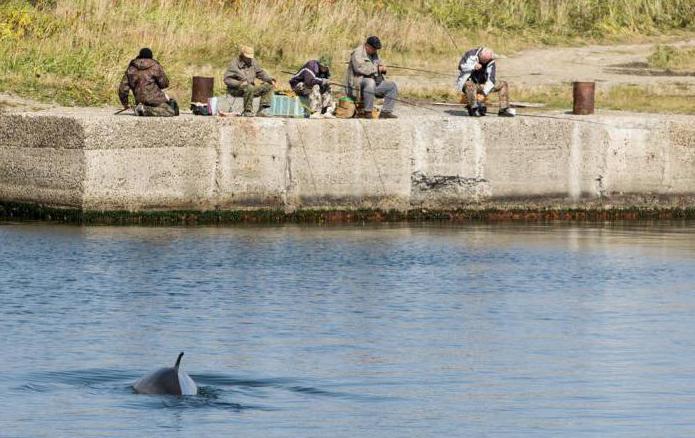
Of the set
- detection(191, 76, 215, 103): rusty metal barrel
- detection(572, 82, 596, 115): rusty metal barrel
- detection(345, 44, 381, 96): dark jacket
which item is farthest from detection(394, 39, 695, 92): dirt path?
detection(191, 76, 215, 103): rusty metal barrel

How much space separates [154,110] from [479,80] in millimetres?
4564

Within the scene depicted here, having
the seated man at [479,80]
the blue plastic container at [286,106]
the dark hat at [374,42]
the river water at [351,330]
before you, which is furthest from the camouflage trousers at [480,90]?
the blue plastic container at [286,106]

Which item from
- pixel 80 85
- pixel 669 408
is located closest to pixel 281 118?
pixel 80 85

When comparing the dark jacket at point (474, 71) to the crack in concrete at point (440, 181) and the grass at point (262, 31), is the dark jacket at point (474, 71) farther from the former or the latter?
the grass at point (262, 31)

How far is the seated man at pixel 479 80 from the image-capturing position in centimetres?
2534

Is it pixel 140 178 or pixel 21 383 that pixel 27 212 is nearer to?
pixel 140 178

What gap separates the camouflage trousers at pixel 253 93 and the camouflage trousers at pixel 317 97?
0.43 metres

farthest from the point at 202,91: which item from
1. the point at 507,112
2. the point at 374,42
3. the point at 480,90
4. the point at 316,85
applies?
the point at 507,112

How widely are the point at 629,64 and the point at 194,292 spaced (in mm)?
15292

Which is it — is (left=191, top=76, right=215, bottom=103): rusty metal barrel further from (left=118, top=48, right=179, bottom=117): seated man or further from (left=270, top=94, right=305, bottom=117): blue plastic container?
(left=270, top=94, right=305, bottom=117): blue plastic container

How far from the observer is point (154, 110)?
24.2m

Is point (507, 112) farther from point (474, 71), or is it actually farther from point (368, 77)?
point (368, 77)

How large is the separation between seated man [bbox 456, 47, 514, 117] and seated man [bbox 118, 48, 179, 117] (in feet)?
13.1

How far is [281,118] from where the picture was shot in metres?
24.7
